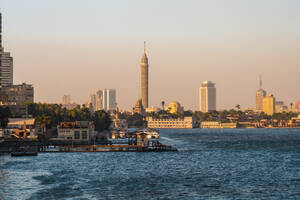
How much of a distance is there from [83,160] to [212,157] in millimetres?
33665

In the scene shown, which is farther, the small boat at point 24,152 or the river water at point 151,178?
the small boat at point 24,152

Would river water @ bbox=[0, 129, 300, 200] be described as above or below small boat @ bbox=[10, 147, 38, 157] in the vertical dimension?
below

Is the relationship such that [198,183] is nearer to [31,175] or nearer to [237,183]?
[237,183]

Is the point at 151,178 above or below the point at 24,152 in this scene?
below

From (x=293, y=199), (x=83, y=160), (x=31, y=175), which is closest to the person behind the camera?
(x=293, y=199)

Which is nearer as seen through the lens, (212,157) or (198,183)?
(198,183)

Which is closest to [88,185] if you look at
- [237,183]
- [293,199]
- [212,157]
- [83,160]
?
[237,183]

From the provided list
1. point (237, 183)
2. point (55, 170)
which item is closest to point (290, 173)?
point (237, 183)

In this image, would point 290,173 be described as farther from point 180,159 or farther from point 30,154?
point 30,154

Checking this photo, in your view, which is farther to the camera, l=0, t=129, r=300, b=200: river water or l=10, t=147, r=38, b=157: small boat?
l=10, t=147, r=38, b=157: small boat

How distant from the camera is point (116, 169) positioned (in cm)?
12381

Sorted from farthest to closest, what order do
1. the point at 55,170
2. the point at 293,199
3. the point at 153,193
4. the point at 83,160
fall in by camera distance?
1. the point at 83,160
2. the point at 55,170
3. the point at 153,193
4. the point at 293,199

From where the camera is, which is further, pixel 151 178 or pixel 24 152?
pixel 24 152

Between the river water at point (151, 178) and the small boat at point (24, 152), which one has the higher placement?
the small boat at point (24, 152)
